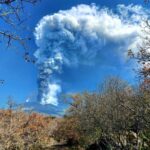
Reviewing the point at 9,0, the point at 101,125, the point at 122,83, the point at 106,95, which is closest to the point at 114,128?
the point at 101,125

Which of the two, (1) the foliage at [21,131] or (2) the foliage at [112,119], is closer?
(2) the foliage at [112,119]

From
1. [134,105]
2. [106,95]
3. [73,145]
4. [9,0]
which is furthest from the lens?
[73,145]

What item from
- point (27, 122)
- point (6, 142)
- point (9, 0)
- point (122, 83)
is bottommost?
point (9, 0)

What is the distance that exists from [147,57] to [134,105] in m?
13.2

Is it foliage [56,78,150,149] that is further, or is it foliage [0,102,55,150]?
foliage [0,102,55,150]

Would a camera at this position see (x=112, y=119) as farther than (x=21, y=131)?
No

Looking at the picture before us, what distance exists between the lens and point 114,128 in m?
39.6

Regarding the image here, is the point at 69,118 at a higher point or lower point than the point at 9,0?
higher

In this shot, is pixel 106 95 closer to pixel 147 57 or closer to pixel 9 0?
pixel 147 57

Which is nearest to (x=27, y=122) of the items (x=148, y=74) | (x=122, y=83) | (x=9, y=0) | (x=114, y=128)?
(x=122, y=83)

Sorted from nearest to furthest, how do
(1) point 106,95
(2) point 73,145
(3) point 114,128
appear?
(3) point 114,128 → (1) point 106,95 → (2) point 73,145

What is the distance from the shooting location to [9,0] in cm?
675

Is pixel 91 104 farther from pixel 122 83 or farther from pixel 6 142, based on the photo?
pixel 6 142

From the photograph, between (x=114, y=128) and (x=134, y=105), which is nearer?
(x=134, y=105)
